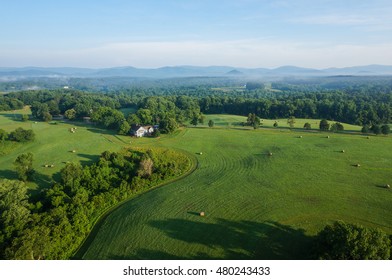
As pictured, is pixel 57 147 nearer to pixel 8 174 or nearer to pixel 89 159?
pixel 89 159

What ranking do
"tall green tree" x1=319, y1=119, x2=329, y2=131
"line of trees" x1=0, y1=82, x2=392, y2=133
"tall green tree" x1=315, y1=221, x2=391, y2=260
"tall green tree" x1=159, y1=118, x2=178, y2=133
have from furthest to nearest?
"line of trees" x1=0, y1=82, x2=392, y2=133 < "tall green tree" x1=319, y1=119, x2=329, y2=131 < "tall green tree" x1=159, y1=118, x2=178, y2=133 < "tall green tree" x1=315, y1=221, x2=391, y2=260

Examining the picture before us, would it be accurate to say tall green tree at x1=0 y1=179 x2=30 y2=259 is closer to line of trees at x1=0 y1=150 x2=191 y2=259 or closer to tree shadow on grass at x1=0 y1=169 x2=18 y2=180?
line of trees at x1=0 y1=150 x2=191 y2=259

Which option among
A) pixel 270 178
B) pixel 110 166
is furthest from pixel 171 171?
pixel 270 178

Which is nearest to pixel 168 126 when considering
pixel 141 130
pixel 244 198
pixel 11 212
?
pixel 141 130

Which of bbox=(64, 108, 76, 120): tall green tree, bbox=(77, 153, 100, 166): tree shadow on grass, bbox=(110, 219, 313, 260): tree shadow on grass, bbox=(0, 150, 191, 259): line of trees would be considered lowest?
bbox=(110, 219, 313, 260): tree shadow on grass

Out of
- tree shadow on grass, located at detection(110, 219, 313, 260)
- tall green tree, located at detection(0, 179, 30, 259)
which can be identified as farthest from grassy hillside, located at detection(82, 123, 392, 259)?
tall green tree, located at detection(0, 179, 30, 259)

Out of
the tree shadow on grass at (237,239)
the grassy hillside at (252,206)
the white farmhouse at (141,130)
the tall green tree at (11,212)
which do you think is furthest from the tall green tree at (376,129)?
the tall green tree at (11,212)

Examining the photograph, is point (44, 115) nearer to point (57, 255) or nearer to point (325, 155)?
point (57, 255)
